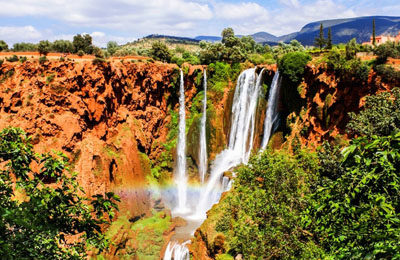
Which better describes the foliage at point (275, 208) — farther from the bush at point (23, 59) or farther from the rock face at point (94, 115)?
the bush at point (23, 59)

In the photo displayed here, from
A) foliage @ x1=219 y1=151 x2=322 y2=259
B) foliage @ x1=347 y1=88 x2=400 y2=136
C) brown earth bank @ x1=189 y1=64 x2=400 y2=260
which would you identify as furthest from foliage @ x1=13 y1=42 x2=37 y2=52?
foliage @ x1=347 y1=88 x2=400 y2=136

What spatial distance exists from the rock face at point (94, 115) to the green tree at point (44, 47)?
313 centimetres

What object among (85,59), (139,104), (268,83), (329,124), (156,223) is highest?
(85,59)

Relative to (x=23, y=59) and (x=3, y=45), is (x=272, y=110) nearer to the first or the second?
(x=23, y=59)

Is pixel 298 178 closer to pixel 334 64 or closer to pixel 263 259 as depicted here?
pixel 263 259

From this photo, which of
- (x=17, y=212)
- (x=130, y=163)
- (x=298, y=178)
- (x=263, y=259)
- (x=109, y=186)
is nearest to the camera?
(x=17, y=212)

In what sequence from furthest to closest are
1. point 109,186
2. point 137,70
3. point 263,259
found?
point 137,70
point 109,186
point 263,259

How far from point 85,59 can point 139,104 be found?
8.60m

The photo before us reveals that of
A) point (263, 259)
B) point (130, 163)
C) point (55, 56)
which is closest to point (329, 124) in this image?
point (263, 259)

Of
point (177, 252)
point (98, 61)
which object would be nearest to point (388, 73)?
point (177, 252)

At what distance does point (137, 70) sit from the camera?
35500 millimetres

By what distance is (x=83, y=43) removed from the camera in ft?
120

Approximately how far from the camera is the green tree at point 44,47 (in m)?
30.5

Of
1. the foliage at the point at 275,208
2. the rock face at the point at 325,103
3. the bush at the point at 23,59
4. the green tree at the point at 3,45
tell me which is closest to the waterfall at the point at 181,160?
the rock face at the point at 325,103
